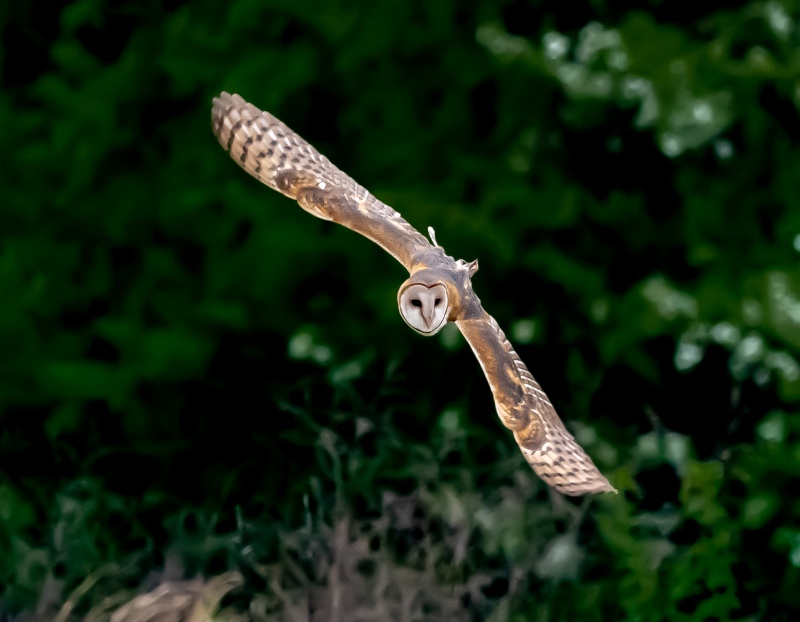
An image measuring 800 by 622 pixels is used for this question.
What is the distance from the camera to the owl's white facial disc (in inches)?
48.7

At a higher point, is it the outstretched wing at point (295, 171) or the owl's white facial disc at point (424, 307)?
the outstretched wing at point (295, 171)

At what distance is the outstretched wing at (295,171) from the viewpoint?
1.63m

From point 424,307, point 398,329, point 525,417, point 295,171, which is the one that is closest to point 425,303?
point 424,307

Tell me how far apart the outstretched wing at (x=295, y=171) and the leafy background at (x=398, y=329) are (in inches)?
25.0

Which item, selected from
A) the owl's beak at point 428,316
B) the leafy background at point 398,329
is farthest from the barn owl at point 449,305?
the leafy background at point 398,329

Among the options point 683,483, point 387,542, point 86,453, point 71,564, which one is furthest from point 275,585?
point 683,483

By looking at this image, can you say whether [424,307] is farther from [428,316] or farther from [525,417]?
[525,417]

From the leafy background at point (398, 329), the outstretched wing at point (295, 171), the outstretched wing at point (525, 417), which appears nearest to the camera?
the outstretched wing at point (525, 417)

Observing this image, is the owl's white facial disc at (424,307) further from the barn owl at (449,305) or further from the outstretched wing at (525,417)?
the outstretched wing at (525,417)

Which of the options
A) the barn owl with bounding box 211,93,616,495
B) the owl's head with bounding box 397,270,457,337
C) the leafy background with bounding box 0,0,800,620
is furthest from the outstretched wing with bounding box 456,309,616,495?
the leafy background with bounding box 0,0,800,620

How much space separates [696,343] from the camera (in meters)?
2.44

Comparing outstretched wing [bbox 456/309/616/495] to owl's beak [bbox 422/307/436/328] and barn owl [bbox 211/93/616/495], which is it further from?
owl's beak [bbox 422/307/436/328]

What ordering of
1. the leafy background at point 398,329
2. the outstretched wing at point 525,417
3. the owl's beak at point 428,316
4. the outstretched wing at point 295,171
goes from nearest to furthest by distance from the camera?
the owl's beak at point 428,316 < the outstretched wing at point 525,417 < the outstretched wing at point 295,171 < the leafy background at point 398,329

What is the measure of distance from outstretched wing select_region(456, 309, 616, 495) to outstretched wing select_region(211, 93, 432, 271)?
203mm
